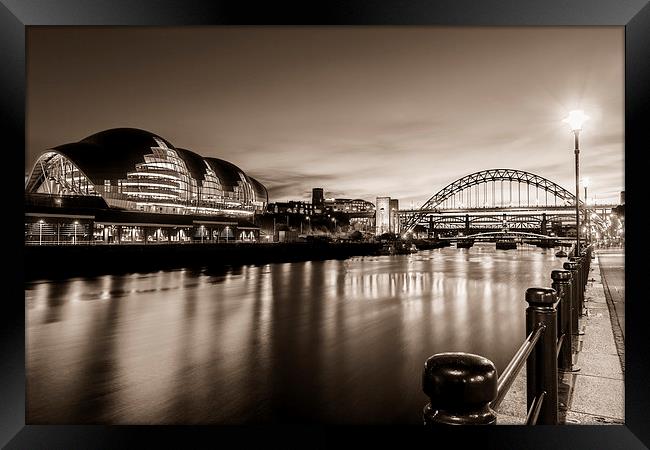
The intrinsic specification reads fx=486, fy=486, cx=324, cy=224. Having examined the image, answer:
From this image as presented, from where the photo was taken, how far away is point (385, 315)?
13.4 metres

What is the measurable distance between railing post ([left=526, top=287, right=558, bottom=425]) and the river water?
2.14 metres

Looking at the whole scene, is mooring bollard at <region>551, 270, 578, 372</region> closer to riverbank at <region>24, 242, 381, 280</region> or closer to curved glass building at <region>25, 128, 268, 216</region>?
riverbank at <region>24, 242, 381, 280</region>

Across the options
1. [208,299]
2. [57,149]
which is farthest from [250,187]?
[208,299]

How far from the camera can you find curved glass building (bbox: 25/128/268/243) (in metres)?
65.6

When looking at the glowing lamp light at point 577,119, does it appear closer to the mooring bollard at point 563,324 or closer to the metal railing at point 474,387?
the mooring bollard at point 563,324

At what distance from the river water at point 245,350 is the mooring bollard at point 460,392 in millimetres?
4050

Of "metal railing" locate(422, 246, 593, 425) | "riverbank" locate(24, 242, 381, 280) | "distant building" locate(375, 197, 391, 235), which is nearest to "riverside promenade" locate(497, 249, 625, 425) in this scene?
"metal railing" locate(422, 246, 593, 425)

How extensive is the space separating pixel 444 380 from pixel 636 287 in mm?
4043

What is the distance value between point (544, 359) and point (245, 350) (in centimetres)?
622

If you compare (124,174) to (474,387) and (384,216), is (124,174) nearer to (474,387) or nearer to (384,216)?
(384,216)

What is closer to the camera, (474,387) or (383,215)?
(474,387)

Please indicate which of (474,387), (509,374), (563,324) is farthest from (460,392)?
(563,324)

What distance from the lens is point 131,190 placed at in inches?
3706

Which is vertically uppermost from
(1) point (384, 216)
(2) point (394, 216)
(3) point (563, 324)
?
(2) point (394, 216)
